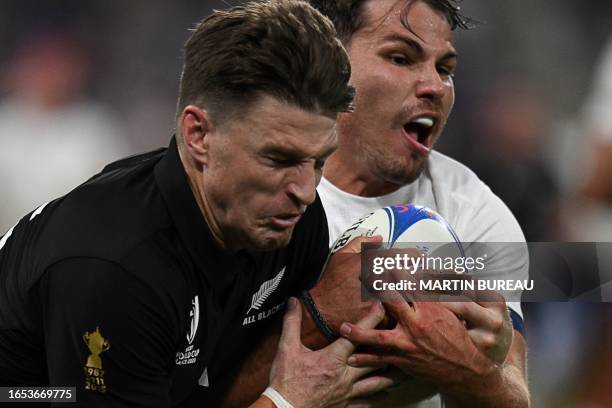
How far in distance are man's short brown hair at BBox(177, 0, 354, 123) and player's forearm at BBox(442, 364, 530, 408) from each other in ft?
2.40

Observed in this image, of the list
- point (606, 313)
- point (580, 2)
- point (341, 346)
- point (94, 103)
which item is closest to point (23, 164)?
point (94, 103)

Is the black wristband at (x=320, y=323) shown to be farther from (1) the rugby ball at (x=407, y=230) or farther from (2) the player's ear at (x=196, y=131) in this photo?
(2) the player's ear at (x=196, y=131)

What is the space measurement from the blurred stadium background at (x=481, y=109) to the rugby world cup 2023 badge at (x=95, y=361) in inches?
74.5

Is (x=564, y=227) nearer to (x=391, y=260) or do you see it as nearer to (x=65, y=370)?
(x=391, y=260)

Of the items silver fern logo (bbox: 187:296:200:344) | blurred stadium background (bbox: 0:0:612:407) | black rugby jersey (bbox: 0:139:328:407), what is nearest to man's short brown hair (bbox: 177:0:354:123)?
black rugby jersey (bbox: 0:139:328:407)

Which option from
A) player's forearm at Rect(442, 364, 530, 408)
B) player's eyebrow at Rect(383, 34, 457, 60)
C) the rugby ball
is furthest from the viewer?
player's eyebrow at Rect(383, 34, 457, 60)

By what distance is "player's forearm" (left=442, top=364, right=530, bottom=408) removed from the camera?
2035mm

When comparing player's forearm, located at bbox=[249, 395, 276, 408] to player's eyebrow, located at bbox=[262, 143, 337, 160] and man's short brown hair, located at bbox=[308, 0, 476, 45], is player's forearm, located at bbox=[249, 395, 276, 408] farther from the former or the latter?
man's short brown hair, located at bbox=[308, 0, 476, 45]

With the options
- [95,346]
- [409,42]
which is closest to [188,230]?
[95,346]

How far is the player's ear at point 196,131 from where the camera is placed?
1.67m

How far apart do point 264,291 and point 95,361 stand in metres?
0.43

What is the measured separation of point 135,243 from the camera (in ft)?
5.23

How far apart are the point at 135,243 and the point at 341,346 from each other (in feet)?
1.60

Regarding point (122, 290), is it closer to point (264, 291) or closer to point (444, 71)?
point (264, 291)
